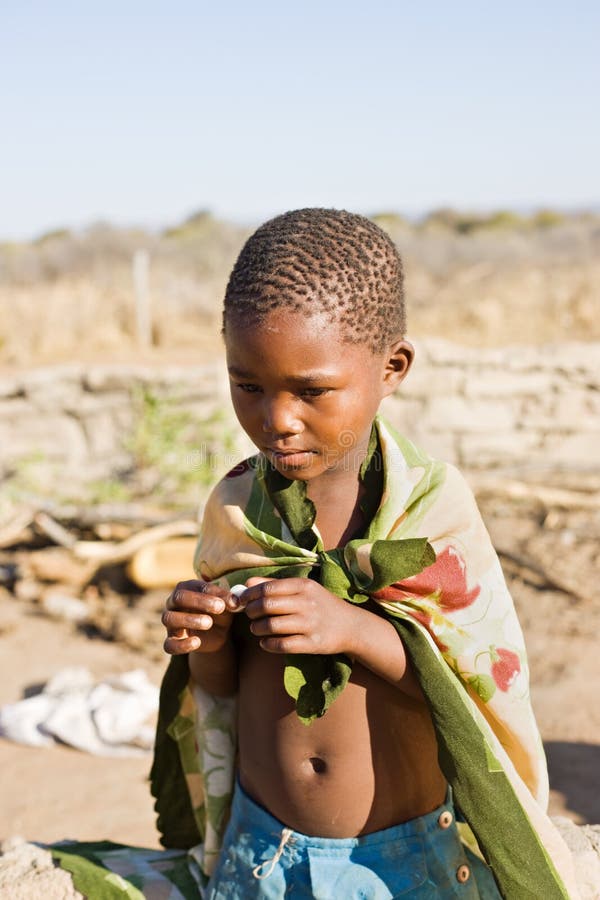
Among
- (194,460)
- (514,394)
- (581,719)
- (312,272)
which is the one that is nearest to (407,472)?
(312,272)

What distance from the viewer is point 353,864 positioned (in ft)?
5.11

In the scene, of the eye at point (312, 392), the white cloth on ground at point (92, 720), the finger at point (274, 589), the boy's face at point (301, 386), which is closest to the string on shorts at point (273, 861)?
the finger at point (274, 589)

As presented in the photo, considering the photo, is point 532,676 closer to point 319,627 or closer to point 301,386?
point 319,627

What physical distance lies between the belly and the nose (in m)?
0.48

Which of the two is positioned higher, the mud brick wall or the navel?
the navel

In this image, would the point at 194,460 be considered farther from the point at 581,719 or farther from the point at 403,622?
the point at 403,622

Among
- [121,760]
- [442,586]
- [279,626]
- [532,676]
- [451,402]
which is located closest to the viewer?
[279,626]

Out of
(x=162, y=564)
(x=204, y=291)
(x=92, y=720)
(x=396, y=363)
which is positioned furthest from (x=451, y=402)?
(x=204, y=291)

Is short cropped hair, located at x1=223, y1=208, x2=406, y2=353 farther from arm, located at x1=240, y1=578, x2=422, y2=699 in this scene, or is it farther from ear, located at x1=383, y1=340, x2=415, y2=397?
arm, located at x1=240, y1=578, x2=422, y2=699

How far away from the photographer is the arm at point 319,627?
4.36 ft

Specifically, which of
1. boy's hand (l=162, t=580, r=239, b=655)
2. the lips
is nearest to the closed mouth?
the lips

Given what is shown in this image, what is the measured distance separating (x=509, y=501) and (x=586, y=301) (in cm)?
820

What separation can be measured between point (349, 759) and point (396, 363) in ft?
2.36

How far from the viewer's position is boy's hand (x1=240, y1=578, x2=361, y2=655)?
1326 mm
